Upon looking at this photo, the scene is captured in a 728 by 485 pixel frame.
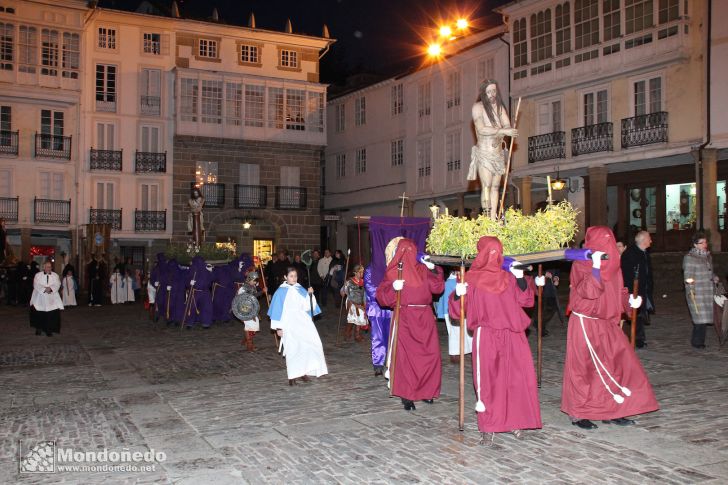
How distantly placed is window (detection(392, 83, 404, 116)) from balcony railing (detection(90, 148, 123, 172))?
13881 mm

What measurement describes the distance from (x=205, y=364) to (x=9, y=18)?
29234 mm

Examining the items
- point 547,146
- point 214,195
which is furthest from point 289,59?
point 547,146

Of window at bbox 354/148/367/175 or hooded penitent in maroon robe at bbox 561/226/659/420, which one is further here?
window at bbox 354/148/367/175

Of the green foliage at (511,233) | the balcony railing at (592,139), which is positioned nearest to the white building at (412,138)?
the balcony railing at (592,139)

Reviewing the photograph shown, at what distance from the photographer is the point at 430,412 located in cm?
821

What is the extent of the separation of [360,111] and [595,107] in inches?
642

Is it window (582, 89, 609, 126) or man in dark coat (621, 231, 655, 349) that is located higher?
window (582, 89, 609, 126)

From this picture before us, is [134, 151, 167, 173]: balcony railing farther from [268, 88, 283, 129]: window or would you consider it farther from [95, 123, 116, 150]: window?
[268, 88, 283, 129]: window

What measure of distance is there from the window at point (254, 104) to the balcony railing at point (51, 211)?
9855 millimetres

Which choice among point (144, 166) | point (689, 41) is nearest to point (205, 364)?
point (689, 41)

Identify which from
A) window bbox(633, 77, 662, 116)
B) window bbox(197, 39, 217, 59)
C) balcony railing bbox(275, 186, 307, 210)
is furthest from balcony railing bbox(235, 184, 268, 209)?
window bbox(633, 77, 662, 116)

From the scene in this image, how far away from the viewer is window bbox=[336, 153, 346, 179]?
41938 millimetres

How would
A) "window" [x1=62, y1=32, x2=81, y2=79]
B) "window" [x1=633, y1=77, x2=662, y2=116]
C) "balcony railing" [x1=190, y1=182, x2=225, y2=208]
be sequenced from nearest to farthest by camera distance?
"window" [x1=633, y1=77, x2=662, y2=116] < "window" [x1=62, y1=32, x2=81, y2=79] < "balcony railing" [x1=190, y1=182, x2=225, y2=208]

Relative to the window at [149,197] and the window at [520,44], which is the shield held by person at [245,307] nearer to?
the window at [520,44]
